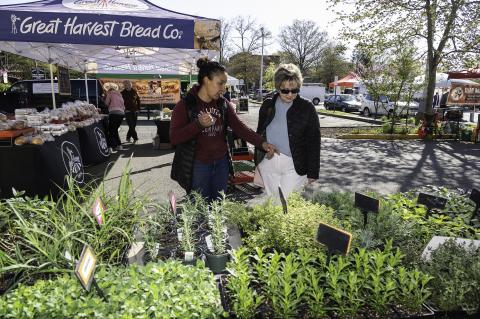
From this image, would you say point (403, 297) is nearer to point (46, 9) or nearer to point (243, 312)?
point (243, 312)

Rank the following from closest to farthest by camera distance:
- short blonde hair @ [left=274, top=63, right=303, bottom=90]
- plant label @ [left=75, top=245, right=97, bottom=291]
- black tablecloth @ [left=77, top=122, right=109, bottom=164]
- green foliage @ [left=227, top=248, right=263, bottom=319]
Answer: plant label @ [left=75, top=245, right=97, bottom=291]
green foliage @ [left=227, top=248, right=263, bottom=319]
short blonde hair @ [left=274, top=63, right=303, bottom=90]
black tablecloth @ [left=77, top=122, right=109, bottom=164]

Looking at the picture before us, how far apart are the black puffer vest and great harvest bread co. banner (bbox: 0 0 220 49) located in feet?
8.02

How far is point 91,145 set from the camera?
7.19 meters

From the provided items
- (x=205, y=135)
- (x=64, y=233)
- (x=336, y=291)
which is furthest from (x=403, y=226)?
(x=64, y=233)

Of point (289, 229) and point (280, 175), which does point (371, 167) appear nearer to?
point (280, 175)

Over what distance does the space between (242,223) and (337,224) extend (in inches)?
24.1

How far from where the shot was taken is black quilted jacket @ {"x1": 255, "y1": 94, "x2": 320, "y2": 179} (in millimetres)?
2998

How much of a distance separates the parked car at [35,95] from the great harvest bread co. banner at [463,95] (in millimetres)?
15047

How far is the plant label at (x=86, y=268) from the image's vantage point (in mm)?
1253

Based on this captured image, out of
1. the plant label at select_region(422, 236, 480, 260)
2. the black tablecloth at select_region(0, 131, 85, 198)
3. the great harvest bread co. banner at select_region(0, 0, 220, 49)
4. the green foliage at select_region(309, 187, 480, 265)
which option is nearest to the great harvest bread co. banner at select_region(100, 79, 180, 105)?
the great harvest bread co. banner at select_region(0, 0, 220, 49)

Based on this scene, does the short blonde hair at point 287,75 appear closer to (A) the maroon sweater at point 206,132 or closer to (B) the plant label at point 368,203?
(A) the maroon sweater at point 206,132

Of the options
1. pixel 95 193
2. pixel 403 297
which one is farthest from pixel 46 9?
pixel 403 297

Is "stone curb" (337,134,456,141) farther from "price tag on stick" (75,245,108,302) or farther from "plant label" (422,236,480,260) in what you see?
"price tag on stick" (75,245,108,302)

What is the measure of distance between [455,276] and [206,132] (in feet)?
6.29
